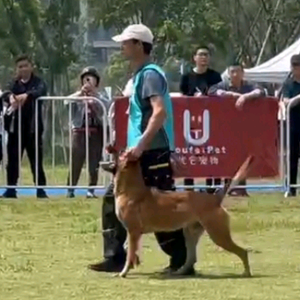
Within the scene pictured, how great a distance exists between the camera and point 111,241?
32.9 feet

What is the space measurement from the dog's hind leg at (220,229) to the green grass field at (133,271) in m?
0.22

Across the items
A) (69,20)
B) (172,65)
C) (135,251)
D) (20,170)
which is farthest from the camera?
(172,65)

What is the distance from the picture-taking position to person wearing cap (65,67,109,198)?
1684 cm

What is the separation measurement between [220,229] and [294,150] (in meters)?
7.46

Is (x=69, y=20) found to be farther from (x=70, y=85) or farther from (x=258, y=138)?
(x=258, y=138)

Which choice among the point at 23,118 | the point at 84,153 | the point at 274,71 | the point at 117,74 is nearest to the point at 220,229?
the point at 84,153

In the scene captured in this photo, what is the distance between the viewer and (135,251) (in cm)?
955

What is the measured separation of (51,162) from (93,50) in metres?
39.1

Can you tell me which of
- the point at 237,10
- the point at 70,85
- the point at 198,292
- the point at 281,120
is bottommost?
the point at 198,292

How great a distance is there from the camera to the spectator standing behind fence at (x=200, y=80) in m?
16.2

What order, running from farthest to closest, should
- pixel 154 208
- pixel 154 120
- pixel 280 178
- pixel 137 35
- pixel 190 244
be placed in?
pixel 280 178
pixel 190 244
pixel 154 208
pixel 137 35
pixel 154 120

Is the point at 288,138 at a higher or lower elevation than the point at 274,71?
lower

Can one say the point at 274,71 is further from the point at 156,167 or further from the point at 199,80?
the point at 156,167

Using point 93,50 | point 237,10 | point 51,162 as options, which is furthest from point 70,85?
point 51,162
